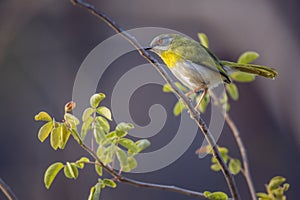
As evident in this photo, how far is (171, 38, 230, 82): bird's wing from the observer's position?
1.15 meters

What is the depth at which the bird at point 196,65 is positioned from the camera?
44.1 inches

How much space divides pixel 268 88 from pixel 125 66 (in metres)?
0.83

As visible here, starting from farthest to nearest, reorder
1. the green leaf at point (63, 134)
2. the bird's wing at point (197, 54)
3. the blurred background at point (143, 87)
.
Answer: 1. the blurred background at point (143, 87)
2. the bird's wing at point (197, 54)
3. the green leaf at point (63, 134)

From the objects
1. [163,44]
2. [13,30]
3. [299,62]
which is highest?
[13,30]

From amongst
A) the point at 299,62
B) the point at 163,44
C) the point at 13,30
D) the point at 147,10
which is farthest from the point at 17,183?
the point at 163,44

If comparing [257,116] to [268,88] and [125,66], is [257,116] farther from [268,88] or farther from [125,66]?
[125,66]

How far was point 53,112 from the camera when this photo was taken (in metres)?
2.93

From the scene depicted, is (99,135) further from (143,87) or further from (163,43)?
(143,87)

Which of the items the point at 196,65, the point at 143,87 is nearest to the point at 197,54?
the point at 196,65

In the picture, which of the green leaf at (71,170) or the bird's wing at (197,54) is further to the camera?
the bird's wing at (197,54)

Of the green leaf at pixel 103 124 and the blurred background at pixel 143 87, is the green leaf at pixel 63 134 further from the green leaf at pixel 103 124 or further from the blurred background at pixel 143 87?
the blurred background at pixel 143 87

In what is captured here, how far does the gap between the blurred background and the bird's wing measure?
1457 millimetres

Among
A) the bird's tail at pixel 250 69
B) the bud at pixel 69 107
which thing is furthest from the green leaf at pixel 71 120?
the bird's tail at pixel 250 69

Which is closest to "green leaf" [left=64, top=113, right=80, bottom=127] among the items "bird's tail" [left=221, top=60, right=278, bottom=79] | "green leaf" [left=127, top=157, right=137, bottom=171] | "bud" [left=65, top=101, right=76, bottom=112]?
"bud" [left=65, top=101, right=76, bottom=112]
